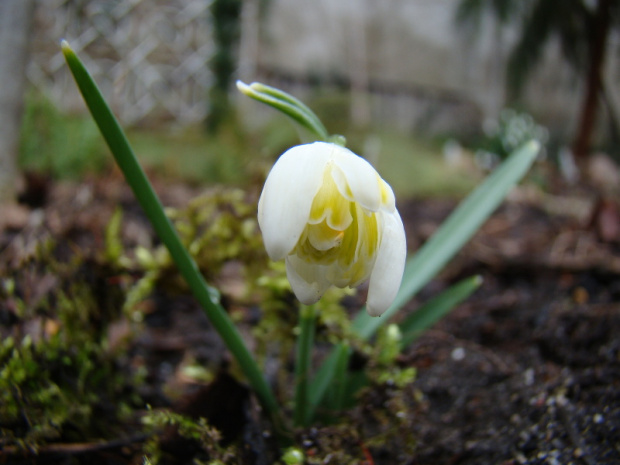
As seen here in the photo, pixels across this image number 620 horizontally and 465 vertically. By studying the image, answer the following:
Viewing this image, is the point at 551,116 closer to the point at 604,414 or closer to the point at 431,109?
the point at 431,109

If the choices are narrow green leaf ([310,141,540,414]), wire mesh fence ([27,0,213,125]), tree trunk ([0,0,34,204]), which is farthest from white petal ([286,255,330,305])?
wire mesh fence ([27,0,213,125])

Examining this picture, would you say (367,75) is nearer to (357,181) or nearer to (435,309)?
(435,309)

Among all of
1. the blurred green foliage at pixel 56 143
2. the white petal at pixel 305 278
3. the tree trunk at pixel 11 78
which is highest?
the blurred green foliage at pixel 56 143

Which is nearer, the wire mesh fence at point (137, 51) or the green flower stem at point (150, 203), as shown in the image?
the green flower stem at point (150, 203)

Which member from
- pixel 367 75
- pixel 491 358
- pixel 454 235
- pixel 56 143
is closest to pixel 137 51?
pixel 367 75

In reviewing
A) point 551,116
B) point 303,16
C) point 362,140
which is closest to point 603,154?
point 551,116

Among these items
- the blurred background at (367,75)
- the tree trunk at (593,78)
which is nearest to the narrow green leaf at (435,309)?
the blurred background at (367,75)

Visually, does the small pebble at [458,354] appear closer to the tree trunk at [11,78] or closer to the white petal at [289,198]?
the white petal at [289,198]
